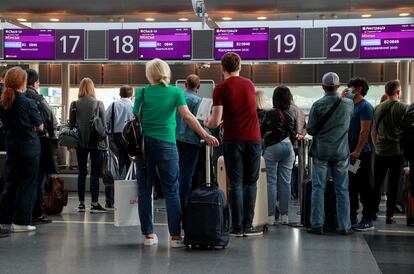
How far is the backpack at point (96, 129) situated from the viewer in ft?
25.3

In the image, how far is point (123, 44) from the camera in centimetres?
1154

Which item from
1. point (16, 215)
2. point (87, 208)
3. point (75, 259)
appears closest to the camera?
point (75, 259)

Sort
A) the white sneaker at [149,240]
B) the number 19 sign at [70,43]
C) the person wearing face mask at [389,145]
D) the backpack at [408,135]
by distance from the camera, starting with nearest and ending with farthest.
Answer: the white sneaker at [149,240] → the backpack at [408,135] → the person wearing face mask at [389,145] → the number 19 sign at [70,43]

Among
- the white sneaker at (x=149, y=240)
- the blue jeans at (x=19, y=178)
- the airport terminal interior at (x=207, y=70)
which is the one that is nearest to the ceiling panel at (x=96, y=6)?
the airport terminal interior at (x=207, y=70)

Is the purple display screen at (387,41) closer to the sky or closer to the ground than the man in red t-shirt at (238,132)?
closer to the sky

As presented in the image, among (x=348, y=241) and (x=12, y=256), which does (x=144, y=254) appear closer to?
(x=12, y=256)

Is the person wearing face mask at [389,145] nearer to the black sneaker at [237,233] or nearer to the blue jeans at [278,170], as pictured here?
the blue jeans at [278,170]

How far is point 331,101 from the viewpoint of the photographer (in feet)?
20.1

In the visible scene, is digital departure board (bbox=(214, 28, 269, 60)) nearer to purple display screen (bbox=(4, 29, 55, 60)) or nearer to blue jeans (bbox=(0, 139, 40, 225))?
purple display screen (bbox=(4, 29, 55, 60))

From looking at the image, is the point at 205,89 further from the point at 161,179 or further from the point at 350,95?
the point at 161,179

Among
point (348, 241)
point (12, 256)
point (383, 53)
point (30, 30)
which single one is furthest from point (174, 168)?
point (30, 30)

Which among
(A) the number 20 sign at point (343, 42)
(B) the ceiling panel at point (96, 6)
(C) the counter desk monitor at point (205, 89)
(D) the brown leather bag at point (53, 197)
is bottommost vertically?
(D) the brown leather bag at point (53, 197)

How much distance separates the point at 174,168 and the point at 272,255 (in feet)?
3.38

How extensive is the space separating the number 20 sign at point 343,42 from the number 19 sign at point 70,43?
4.39 metres
